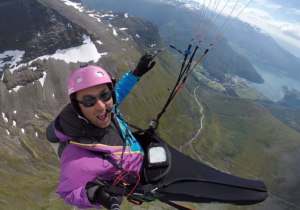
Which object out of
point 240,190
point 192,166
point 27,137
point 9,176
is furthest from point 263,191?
point 27,137

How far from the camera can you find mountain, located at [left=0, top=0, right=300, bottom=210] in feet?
201

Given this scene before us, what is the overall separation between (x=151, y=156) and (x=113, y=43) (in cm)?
14406

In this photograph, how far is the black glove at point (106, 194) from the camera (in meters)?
4.53

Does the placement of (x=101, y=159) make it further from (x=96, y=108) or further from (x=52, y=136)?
(x=52, y=136)

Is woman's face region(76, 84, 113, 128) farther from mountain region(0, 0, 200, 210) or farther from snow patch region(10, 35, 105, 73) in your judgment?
snow patch region(10, 35, 105, 73)

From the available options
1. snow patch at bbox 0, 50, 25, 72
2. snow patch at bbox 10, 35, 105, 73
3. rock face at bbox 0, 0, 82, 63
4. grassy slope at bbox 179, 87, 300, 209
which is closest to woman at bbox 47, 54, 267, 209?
snow patch at bbox 0, 50, 25, 72

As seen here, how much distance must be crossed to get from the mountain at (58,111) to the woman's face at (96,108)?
34118 mm

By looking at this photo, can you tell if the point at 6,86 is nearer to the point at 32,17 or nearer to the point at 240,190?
the point at 32,17

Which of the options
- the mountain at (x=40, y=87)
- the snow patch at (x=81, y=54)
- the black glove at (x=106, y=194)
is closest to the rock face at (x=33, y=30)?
the mountain at (x=40, y=87)

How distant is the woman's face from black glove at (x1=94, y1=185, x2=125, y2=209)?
5.35 ft

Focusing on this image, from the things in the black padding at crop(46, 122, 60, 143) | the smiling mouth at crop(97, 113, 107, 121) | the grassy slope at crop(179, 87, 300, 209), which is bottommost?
the grassy slope at crop(179, 87, 300, 209)

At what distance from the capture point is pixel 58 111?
3319 inches

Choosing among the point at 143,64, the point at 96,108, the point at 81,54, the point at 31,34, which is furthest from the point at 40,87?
the point at 96,108

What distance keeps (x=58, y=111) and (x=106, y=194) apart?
89.6 metres
